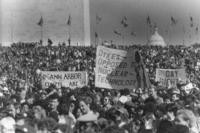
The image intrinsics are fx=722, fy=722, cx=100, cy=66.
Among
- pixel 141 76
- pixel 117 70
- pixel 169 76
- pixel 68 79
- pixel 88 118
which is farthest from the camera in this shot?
pixel 169 76

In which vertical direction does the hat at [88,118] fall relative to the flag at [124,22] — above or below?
below

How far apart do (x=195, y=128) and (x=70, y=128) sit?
283cm

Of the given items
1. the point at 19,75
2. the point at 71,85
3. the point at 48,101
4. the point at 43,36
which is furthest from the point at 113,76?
the point at 43,36

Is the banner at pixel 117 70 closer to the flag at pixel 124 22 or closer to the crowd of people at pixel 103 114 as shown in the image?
the crowd of people at pixel 103 114

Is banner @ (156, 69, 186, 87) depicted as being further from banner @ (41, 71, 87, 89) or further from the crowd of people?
banner @ (41, 71, 87, 89)

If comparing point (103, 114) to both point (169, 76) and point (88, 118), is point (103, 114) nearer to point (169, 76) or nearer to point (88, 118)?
point (88, 118)

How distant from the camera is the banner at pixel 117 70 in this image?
2075cm

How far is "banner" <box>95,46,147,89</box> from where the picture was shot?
20.8 meters

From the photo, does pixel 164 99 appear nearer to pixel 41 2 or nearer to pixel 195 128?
pixel 195 128

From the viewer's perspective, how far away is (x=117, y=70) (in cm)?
2092

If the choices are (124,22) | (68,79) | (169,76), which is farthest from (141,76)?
(124,22)

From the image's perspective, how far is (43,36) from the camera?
249 feet

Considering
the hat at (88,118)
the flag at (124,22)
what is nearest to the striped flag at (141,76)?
the hat at (88,118)

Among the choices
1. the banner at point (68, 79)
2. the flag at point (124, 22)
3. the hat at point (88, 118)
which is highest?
the flag at point (124, 22)
